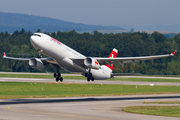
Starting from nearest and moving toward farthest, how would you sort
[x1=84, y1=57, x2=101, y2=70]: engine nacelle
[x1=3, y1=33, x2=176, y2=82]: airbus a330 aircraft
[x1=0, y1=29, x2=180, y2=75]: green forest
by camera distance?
[x1=3, y1=33, x2=176, y2=82]: airbus a330 aircraft, [x1=84, y1=57, x2=101, y2=70]: engine nacelle, [x1=0, y1=29, x2=180, y2=75]: green forest

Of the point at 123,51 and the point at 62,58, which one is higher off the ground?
the point at 123,51

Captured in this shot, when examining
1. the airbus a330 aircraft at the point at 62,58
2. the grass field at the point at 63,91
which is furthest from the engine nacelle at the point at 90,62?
the grass field at the point at 63,91

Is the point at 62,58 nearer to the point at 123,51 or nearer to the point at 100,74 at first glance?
the point at 100,74

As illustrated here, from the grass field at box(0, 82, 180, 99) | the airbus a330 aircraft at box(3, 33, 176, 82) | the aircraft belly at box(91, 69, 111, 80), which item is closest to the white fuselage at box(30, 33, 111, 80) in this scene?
the airbus a330 aircraft at box(3, 33, 176, 82)

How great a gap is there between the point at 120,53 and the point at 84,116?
435ft

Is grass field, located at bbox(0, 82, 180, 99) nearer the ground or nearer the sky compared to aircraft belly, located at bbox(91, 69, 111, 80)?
nearer the ground

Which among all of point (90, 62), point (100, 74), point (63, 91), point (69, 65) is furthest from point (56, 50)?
point (100, 74)

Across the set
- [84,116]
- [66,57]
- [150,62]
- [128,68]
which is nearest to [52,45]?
[66,57]

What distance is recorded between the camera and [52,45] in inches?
1934

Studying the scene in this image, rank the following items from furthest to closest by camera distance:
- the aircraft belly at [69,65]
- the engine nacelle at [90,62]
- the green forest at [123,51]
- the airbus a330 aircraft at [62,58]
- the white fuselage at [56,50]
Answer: the green forest at [123,51] → the aircraft belly at [69,65] → the engine nacelle at [90,62] → the airbus a330 aircraft at [62,58] → the white fuselage at [56,50]

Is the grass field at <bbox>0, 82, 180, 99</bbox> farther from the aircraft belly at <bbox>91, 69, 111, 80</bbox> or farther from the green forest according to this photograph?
the green forest

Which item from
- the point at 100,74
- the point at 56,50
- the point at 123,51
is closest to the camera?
the point at 56,50

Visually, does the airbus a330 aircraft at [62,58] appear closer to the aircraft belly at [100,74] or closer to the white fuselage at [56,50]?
the white fuselage at [56,50]

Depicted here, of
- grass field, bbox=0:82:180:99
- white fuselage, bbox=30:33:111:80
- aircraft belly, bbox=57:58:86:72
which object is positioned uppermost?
white fuselage, bbox=30:33:111:80
